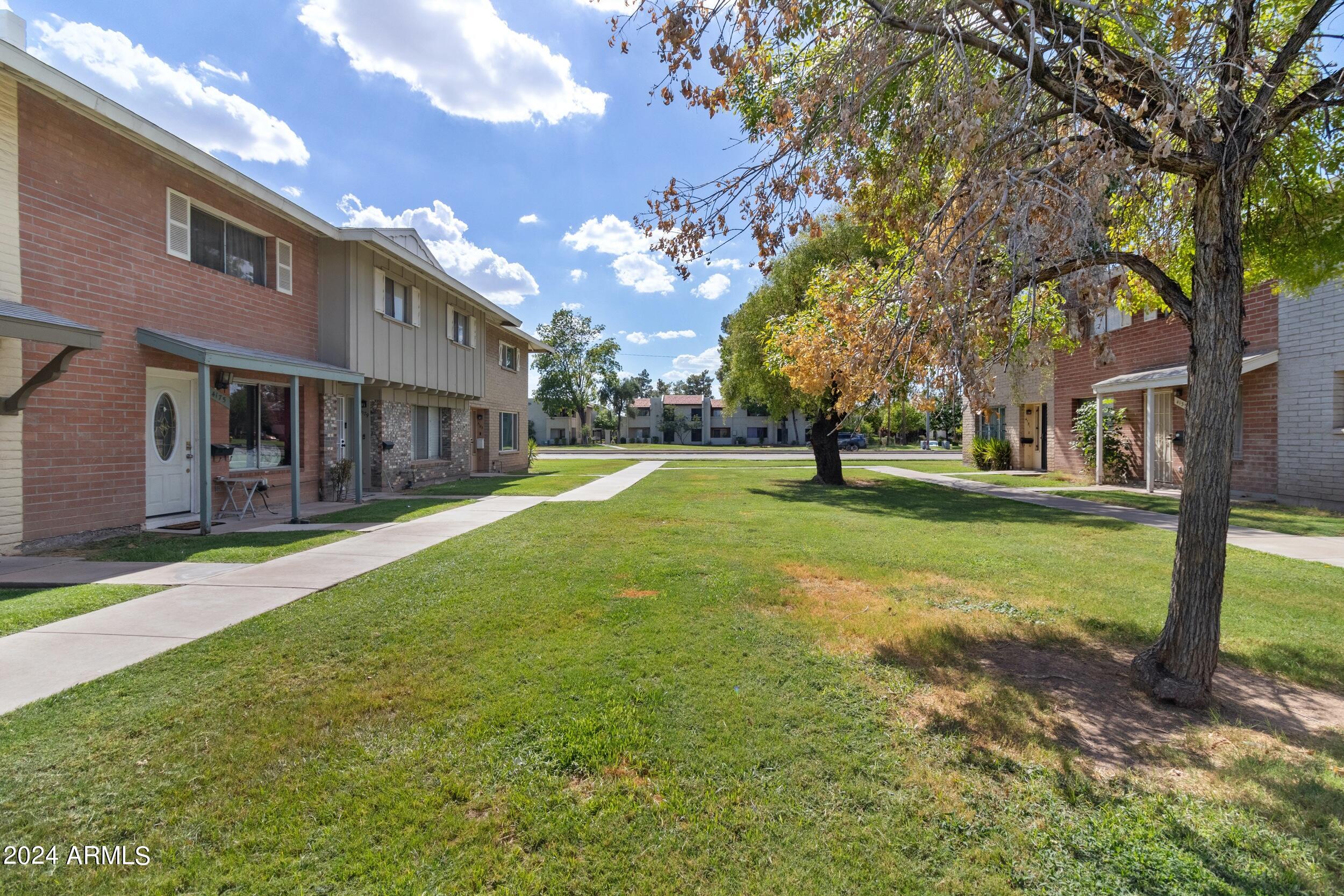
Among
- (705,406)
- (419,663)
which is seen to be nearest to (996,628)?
(419,663)

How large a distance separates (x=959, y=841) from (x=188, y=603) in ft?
20.2

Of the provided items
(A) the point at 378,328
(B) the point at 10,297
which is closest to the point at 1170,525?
(A) the point at 378,328

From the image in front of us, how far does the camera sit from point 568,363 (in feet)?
208

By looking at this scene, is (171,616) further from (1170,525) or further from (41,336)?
(1170,525)

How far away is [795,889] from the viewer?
2.18 meters

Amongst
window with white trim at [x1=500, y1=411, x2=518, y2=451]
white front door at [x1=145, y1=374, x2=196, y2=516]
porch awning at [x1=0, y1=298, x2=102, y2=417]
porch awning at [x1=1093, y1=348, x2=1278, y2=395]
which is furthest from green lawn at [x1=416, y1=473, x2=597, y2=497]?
porch awning at [x1=1093, y1=348, x2=1278, y2=395]

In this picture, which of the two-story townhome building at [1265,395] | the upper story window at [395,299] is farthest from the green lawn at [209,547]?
the two-story townhome building at [1265,395]

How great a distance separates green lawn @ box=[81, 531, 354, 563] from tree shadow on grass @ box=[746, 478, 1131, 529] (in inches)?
382

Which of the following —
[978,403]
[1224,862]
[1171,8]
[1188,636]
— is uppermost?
[1171,8]

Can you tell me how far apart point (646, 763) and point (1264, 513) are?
13.6m

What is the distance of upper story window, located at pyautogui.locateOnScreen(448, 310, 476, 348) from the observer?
17.5m

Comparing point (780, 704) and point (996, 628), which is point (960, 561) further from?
point (780, 704)

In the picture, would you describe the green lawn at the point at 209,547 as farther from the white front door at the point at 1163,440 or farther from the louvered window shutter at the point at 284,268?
the white front door at the point at 1163,440

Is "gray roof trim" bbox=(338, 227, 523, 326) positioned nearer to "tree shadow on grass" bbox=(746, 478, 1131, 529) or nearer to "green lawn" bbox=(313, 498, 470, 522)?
"green lawn" bbox=(313, 498, 470, 522)
